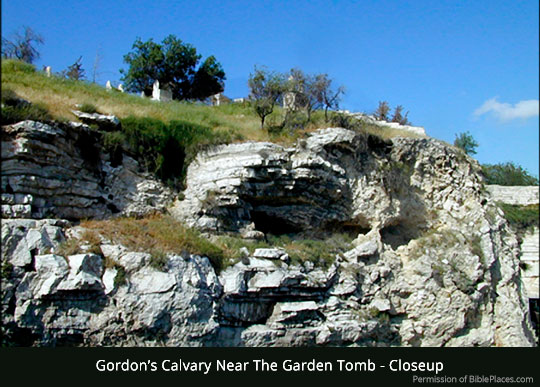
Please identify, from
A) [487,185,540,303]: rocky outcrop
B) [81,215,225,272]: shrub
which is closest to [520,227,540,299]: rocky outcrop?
[487,185,540,303]: rocky outcrop

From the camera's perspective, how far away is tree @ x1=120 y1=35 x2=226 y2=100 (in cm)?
2517

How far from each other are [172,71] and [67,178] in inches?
602

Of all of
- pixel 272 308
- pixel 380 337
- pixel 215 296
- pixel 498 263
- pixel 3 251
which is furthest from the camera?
pixel 498 263

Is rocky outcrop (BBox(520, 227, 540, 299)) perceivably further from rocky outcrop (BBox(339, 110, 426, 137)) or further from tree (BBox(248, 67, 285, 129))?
tree (BBox(248, 67, 285, 129))

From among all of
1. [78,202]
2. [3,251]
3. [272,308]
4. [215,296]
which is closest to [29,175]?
[78,202]

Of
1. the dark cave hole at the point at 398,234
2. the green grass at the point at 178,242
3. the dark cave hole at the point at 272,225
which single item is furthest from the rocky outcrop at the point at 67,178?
the dark cave hole at the point at 398,234

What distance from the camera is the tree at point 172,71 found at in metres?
25.2

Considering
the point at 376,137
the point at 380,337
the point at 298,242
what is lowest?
the point at 380,337

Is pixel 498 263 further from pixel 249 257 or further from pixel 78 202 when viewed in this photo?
pixel 78 202

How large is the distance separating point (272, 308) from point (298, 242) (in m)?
2.60

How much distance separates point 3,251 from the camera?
9305 millimetres

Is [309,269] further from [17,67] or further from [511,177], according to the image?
[511,177]

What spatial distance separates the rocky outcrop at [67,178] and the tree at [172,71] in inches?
510

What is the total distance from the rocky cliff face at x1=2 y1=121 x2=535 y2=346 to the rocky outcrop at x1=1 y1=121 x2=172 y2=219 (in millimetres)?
670
